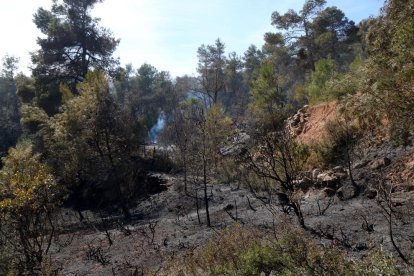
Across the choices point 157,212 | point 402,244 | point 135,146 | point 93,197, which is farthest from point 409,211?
point 93,197

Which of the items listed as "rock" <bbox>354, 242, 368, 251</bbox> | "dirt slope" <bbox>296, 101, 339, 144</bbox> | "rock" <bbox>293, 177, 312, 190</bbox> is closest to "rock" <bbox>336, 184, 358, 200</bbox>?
"rock" <bbox>293, 177, 312, 190</bbox>

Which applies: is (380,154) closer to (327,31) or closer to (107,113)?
(107,113)

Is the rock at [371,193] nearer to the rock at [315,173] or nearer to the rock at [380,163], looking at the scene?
the rock at [380,163]

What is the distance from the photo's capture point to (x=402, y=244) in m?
6.90

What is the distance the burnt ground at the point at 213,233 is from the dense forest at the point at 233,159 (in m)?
0.10

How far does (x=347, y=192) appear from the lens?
11750 millimetres

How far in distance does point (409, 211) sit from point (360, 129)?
756cm

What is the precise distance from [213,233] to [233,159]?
32.6ft

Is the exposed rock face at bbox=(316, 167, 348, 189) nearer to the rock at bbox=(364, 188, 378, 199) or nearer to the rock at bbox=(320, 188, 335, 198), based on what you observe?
the rock at bbox=(320, 188, 335, 198)

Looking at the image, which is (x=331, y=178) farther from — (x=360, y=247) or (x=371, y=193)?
(x=360, y=247)

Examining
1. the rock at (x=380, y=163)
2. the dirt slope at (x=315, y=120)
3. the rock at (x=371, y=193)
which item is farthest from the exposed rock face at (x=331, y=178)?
the dirt slope at (x=315, y=120)

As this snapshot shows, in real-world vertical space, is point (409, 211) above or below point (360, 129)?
below

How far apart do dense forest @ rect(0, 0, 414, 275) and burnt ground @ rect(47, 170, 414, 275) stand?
3.8 inches

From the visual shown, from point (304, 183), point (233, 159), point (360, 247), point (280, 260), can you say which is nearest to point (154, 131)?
point (233, 159)
